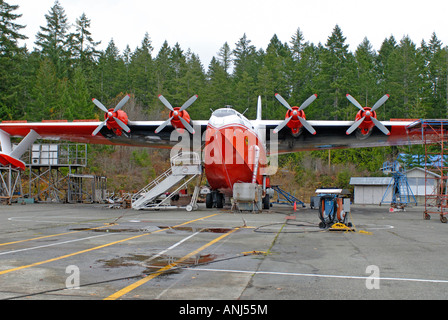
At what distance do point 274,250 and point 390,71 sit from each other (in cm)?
6160

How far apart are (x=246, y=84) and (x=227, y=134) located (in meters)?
42.9

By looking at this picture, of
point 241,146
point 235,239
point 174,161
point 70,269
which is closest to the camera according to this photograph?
point 70,269

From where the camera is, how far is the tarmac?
16.2 feet

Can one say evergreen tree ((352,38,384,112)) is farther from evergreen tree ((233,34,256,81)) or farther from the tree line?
evergreen tree ((233,34,256,81))

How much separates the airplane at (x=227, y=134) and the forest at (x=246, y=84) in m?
17.4

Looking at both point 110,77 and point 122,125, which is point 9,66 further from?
point 122,125

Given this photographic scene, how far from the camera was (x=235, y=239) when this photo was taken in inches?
409

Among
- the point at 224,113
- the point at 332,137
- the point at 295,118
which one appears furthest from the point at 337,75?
the point at 224,113

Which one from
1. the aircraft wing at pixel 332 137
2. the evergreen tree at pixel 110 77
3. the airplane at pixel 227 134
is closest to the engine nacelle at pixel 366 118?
the airplane at pixel 227 134

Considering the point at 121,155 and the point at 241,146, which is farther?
the point at 121,155

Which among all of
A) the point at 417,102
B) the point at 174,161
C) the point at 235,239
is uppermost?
the point at 417,102

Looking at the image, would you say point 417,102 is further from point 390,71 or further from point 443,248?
point 443,248
